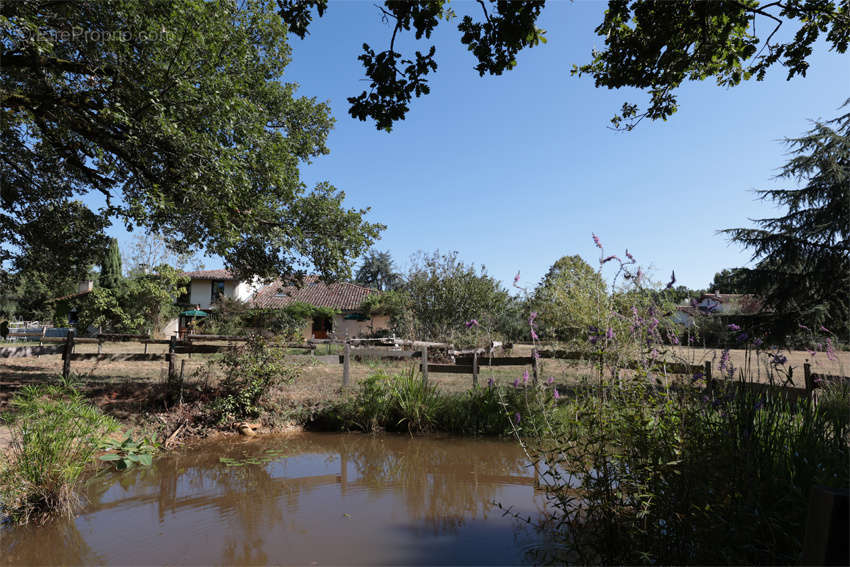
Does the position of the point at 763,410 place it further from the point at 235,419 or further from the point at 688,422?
the point at 235,419

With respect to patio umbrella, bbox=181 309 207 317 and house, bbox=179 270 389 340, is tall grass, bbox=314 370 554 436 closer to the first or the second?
house, bbox=179 270 389 340

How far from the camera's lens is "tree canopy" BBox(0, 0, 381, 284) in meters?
6.58

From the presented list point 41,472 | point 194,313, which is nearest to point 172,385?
point 41,472

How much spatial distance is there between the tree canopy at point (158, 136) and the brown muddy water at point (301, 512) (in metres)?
4.15

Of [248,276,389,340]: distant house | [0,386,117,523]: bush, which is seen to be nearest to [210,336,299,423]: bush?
[0,386,117,523]: bush

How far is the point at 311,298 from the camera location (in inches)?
1393

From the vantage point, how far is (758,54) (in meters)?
4.21

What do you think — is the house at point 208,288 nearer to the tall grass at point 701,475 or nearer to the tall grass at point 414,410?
the tall grass at point 414,410

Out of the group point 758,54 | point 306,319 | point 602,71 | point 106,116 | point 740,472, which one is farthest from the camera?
point 306,319

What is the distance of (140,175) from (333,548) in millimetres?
7528

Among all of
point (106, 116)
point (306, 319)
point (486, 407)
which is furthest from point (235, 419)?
point (306, 319)

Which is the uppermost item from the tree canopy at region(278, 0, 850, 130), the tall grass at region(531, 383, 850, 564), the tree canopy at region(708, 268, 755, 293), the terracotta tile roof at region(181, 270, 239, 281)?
the terracotta tile roof at region(181, 270, 239, 281)

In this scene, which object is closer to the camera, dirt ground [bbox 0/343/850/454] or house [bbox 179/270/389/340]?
dirt ground [bbox 0/343/850/454]

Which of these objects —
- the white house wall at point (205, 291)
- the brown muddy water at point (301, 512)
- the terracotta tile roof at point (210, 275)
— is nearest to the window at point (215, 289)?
the white house wall at point (205, 291)
